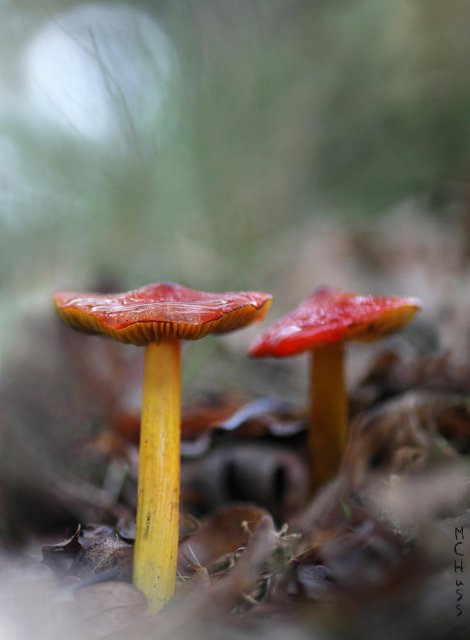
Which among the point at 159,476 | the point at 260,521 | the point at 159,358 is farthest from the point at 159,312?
the point at 260,521

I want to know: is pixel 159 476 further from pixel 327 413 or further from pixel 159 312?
pixel 327 413

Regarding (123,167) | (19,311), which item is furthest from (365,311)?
(123,167)

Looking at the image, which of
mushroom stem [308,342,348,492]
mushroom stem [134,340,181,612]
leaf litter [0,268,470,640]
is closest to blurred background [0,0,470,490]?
leaf litter [0,268,470,640]

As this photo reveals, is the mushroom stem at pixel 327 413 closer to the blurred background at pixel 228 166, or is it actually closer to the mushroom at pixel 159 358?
the mushroom at pixel 159 358

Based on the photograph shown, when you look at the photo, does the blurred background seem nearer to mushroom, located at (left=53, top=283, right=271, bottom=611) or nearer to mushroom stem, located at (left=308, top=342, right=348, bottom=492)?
mushroom stem, located at (left=308, top=342, right=348, bottom=492)

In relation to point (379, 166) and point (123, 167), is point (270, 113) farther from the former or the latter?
point (123, 167)

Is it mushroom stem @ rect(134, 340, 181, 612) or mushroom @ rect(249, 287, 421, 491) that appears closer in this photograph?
mushroom stem @ rect(134, 340, 181, 612)

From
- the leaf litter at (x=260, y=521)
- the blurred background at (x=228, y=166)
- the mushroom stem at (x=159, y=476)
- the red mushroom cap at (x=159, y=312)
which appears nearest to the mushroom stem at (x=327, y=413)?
the leaf litter at (x=260, y=521)
